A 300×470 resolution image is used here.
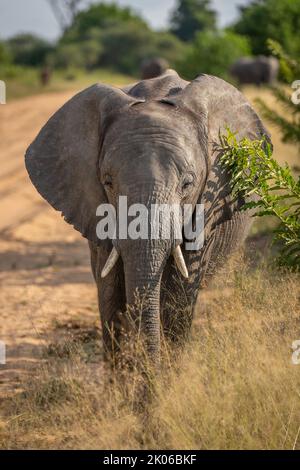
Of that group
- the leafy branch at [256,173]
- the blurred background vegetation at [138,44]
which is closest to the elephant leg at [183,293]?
the leafy branch at [256,173]

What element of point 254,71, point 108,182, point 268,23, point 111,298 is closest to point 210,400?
point 111,298

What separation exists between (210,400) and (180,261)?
874 millimetres

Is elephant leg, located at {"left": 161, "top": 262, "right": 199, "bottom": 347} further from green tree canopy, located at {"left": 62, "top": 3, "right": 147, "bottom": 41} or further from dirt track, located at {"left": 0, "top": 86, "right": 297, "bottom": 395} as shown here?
green tree canopy, located at {"left": 62, "top": 3, "right": 147, "bottom": 41}

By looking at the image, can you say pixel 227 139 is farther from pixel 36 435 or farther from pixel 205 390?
pixel 36 435

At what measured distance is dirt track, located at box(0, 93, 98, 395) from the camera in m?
7.48

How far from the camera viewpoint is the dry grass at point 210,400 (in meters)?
4.73

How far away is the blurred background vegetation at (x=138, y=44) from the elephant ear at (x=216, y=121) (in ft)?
51.9

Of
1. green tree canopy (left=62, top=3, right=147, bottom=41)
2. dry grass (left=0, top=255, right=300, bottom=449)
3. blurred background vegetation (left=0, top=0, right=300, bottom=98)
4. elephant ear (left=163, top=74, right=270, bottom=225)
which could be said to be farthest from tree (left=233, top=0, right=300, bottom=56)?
dry grass (left=0, top=255, right=300, bottom=449)

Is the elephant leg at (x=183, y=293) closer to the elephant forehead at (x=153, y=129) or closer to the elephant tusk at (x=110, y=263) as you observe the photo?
the elephant tusk at (x=110, y=263)

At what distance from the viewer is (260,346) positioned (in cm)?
527

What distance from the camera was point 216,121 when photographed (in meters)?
5.87

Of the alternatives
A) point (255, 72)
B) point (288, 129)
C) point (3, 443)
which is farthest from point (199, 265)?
point (255, 72)

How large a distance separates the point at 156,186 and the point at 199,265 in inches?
35.7

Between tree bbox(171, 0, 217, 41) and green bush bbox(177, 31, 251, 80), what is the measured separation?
29.3 metres
